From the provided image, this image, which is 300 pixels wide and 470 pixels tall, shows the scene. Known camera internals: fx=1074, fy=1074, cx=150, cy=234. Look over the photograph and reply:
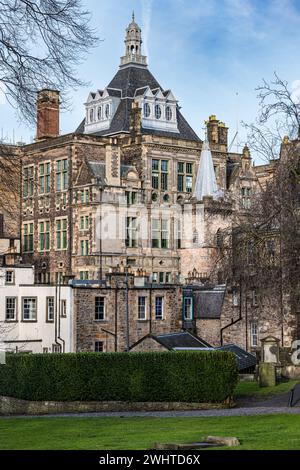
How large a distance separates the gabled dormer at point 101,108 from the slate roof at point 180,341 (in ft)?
95.8

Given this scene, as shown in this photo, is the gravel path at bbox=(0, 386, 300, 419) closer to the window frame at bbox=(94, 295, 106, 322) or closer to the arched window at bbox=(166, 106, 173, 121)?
the window frame at bbox=(94, 295, 106, 322)

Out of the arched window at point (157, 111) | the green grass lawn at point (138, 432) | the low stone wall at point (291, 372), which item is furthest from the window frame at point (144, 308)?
the green grass lawn at point (138, 432)

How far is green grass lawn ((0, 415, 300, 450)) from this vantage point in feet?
88.4

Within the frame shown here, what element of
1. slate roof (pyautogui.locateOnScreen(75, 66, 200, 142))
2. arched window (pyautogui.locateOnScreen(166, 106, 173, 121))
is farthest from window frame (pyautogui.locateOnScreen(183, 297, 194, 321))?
arched window (pyautogui.locateOnScreen(166, 106, 173, 121))

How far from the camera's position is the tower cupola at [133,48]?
85.2 metres

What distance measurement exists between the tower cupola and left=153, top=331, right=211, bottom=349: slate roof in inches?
1321

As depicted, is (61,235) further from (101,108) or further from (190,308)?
(190,308)

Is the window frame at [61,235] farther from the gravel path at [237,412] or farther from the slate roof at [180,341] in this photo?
the gravel path at [237,412]

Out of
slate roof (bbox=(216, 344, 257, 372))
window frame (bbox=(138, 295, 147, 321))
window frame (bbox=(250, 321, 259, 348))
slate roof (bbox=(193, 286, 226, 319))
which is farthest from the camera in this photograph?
slate roof (bbox=(193, 286, 226, 319))

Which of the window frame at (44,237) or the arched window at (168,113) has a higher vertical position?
the arched window at (168,113)

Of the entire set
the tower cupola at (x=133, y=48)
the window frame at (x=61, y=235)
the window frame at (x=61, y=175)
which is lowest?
the window frame at (x=61, y=235)

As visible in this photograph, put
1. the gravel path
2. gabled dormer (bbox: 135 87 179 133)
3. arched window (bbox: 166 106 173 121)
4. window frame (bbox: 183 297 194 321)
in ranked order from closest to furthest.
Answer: the gravel path → window frame (bbox: 183 297 194 321) → gabled dormer (bbox: 135 87 179 133) → arched window (bbox: 166 106 173 121)

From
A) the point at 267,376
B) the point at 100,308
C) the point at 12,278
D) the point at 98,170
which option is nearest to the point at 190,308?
the point at 100,308

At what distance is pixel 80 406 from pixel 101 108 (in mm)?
42277
